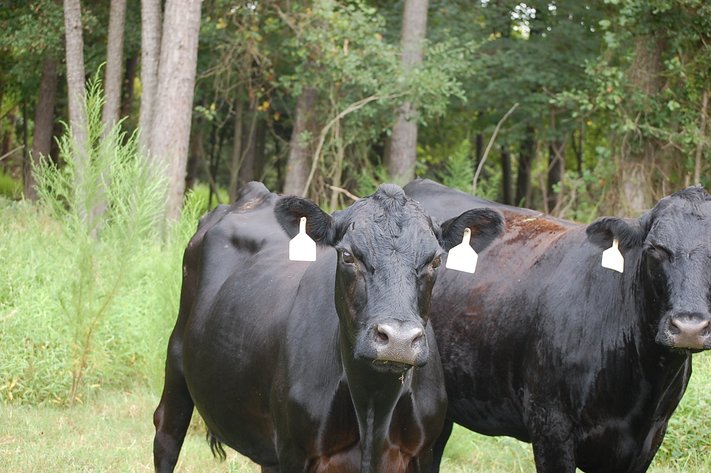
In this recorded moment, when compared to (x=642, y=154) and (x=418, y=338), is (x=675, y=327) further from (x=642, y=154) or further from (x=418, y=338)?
(x=642, y=154)

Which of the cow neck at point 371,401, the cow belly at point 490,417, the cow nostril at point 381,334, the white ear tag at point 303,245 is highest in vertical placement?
the white ear tag at point 303,245

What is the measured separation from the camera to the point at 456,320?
615cm

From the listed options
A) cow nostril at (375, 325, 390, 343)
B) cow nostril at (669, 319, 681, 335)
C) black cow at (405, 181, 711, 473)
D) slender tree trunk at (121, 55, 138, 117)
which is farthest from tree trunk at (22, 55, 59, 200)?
cow nostril at (375, 325, 390, 343)

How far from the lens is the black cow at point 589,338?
16.3 feet

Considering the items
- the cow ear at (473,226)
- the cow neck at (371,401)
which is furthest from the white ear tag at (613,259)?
the cow neck at (371,401)

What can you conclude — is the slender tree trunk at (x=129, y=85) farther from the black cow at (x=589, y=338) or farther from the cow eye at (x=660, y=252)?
the cow eye at (x=660, y=252)

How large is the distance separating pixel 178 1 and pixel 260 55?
16.0 ft

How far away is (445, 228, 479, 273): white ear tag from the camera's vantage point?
15.5 ft

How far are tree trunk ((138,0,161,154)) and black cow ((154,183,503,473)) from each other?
12.5m

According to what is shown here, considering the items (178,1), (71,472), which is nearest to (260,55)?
(178,1)

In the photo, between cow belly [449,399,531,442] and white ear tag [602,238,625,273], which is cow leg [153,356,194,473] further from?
white ear tag [602,238,625,273]

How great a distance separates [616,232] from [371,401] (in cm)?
178

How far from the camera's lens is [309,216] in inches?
182

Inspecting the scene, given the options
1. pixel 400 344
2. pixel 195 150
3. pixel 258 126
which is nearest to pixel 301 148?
pixel 258 126
